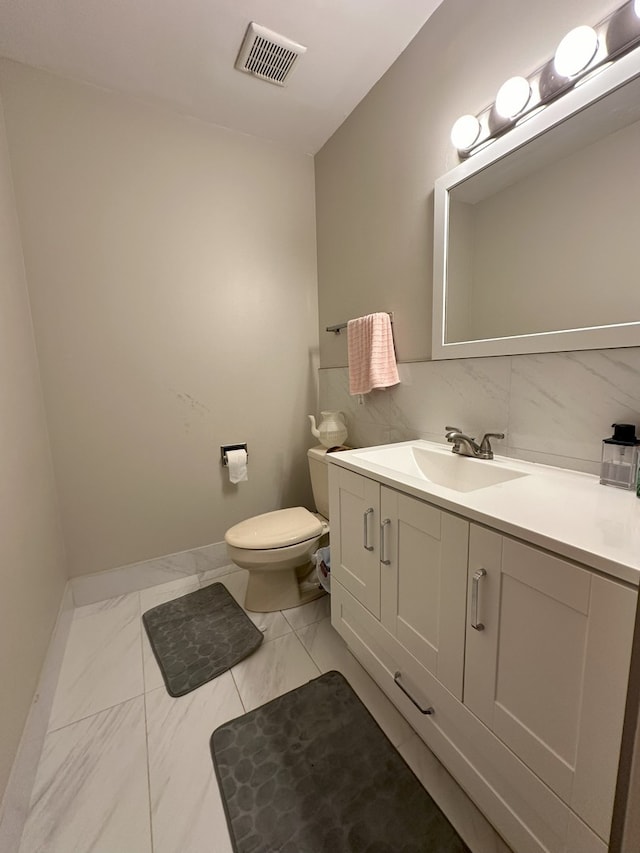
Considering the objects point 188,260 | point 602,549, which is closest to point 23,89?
point 188,260

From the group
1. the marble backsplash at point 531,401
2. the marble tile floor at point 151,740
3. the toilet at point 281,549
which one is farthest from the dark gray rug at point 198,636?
the marble backsplash at point 531,401

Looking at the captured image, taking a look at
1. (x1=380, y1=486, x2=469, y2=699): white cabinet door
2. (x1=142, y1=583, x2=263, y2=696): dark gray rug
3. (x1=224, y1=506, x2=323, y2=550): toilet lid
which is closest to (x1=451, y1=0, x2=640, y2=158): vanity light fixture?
(x1=380, y1=486, x2=469, y2=699): white cabinet door

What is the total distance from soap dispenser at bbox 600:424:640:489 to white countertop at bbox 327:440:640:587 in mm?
24

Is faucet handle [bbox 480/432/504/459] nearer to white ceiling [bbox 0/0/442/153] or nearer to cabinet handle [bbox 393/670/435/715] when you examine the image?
cabinet handle [bbox 393/670/435/715]

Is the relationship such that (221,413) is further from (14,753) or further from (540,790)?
(540,790)

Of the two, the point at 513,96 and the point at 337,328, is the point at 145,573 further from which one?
the point at 513,96

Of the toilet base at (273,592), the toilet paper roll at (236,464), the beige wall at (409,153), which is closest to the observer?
the beige wall at (409,153)

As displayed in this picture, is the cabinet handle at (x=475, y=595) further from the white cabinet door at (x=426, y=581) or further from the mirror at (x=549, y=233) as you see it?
the mirror at (x=549, y=233)

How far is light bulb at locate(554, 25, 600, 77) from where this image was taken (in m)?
0.85

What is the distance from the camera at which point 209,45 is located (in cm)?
135

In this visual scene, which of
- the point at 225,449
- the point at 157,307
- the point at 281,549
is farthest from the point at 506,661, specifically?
the point at 157,307

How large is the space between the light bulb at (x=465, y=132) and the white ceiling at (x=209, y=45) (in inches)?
20.5

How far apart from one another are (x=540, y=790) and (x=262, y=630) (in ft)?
3.75

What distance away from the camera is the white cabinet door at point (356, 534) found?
108cm
